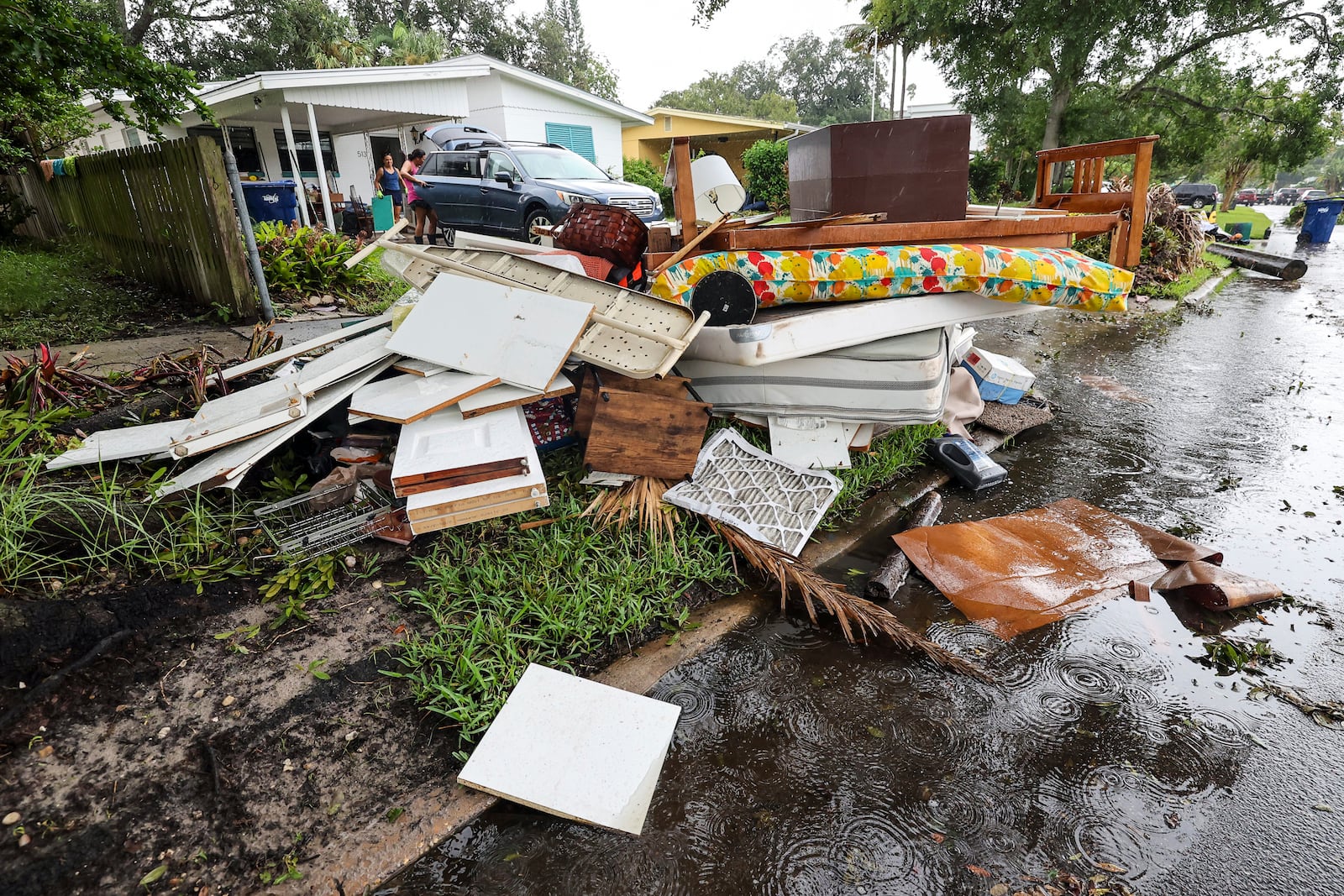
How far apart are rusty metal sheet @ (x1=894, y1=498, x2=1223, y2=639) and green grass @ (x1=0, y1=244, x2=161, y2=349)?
251 inches

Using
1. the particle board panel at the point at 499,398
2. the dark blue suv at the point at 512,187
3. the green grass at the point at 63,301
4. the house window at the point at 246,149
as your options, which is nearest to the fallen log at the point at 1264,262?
the dark blue suv at the point at 512,187

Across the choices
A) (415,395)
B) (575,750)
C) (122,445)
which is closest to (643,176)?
(415,395)

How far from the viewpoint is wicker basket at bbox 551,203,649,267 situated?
4258mm

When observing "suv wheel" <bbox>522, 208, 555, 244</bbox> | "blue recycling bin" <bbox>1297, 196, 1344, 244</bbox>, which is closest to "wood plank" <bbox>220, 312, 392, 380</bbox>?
"suv wheel" <bbox>522, 208, 555, 244</bbox>

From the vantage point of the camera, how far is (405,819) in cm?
183

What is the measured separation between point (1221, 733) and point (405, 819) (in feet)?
8.49

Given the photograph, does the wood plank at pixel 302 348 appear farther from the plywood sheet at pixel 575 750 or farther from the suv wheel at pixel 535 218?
the suv wheel at pixel 535 218

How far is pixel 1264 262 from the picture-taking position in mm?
11750

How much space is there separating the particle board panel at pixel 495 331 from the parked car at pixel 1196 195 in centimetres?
2916

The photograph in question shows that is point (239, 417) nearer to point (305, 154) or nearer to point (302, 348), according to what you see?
point (302, 348)

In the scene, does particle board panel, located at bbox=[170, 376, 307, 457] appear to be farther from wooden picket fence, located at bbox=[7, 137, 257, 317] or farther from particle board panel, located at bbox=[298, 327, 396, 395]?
wooden picket fence, located at bbox=[7, 137, 257, 317]

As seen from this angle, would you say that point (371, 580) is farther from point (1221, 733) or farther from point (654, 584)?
point (1221, 733)

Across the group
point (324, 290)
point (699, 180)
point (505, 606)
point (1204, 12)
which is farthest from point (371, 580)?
point (1204, 12)

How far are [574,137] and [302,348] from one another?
52.1ft
